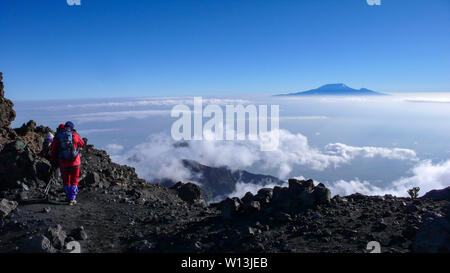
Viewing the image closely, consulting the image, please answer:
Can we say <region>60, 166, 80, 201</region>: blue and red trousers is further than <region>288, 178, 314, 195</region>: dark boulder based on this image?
Yes

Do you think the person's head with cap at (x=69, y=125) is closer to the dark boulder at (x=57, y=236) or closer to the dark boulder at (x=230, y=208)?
the dark boulder at (x=57, y=236)

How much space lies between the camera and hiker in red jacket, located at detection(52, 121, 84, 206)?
852 centimetres

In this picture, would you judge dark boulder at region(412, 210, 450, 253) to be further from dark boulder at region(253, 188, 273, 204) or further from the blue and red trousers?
the blue and red trousers

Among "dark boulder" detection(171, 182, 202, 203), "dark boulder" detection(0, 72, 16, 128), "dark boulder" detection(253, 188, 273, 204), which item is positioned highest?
"dark boulder" detection(0, 72, 16, 128)

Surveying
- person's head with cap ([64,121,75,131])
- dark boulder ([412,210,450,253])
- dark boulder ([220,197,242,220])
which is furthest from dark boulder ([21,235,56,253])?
dark boulder ([412,210,450,253])

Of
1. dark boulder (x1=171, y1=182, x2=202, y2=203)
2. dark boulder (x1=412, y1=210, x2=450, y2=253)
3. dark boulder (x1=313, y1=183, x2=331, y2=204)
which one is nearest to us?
dark boulder (x1=412, y1=210, x2=450, y2=253)

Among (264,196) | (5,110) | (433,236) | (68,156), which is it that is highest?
(5,110)

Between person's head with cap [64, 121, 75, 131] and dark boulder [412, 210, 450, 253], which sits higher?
person's head with cap [64, 121, 75, 131]

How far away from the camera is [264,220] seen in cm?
720

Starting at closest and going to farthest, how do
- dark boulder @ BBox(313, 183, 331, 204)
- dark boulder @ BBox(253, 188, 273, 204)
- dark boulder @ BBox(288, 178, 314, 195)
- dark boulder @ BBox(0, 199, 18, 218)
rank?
dark boulder @ BBox(0, 199, 18, 218)
dark boulder @ BBox(313, 183, 331, 204)
dark boulder @ BBox(253, 188, 273, 204)
dark boulder @ BBox(288, 178, 314, 195)

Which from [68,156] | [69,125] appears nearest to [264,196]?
[68,156]

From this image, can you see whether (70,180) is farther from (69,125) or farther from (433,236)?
(433,236)

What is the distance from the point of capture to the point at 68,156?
853 cm
